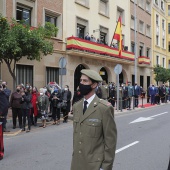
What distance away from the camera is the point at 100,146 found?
2.98 m

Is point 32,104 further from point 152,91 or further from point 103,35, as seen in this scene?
point 103,35

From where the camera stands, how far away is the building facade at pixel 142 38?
33875mm

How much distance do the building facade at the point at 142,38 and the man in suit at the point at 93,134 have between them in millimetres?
31127

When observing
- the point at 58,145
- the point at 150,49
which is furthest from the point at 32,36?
the point at 150,49

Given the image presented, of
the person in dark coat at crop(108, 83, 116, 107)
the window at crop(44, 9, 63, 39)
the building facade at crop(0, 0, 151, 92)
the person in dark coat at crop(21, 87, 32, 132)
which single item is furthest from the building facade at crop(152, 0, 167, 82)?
the person in dark coat at crop(21, 87, 32, 132)

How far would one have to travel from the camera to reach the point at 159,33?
4219 centimetres

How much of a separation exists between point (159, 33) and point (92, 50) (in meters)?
22.0

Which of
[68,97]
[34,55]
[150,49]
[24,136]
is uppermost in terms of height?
[150,49]

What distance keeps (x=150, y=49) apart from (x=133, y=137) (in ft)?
102

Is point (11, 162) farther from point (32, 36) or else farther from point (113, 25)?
point (113, 25)

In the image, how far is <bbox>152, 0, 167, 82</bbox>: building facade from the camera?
40000 mm

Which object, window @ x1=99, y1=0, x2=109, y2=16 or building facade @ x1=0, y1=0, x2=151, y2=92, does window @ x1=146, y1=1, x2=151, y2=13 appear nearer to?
building facade @ x1=0, y1=0, x2=151, y2=92

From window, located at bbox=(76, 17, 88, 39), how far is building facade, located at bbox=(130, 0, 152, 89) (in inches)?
393

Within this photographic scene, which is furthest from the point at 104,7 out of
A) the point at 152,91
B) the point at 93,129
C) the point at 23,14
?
the point at 93,129
